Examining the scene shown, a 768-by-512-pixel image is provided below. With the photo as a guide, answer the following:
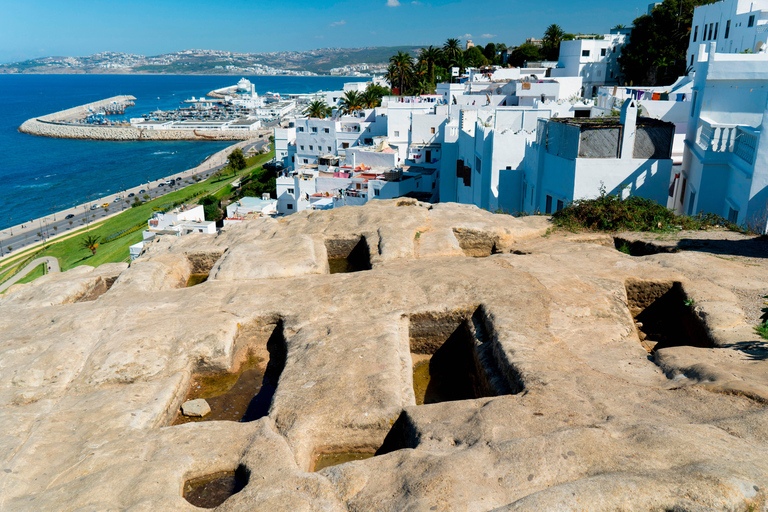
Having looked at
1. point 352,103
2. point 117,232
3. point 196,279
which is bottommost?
point 117,232

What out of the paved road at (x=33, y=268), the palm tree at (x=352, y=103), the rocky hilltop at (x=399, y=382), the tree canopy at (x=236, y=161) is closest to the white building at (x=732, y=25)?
the rocky hilltop at (x=399, y=382)

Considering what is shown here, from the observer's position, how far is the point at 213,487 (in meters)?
7.25

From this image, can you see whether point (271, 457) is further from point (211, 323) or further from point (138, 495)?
point (211, 323)

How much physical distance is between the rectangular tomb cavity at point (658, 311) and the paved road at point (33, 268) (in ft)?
180

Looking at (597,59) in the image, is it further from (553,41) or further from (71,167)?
(71,167)

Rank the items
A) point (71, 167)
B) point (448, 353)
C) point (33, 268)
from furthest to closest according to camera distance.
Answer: point (71, 167) → point (33, 268) → point (448, 353)

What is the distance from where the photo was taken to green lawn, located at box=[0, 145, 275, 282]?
185ft

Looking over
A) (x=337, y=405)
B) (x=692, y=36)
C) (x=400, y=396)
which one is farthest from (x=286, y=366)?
(x=692, y=36)

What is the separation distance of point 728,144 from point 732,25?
36.3 meters

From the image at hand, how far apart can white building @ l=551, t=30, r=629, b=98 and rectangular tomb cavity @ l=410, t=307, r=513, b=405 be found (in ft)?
229

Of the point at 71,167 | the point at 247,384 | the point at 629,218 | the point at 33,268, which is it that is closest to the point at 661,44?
the point at 629,218

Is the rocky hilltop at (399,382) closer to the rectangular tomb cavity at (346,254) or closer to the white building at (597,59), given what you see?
the rectangular tomb cavity at (346,254)

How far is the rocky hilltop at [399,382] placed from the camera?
6.10m

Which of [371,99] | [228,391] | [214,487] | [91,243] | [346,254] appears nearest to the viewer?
[214,487]
